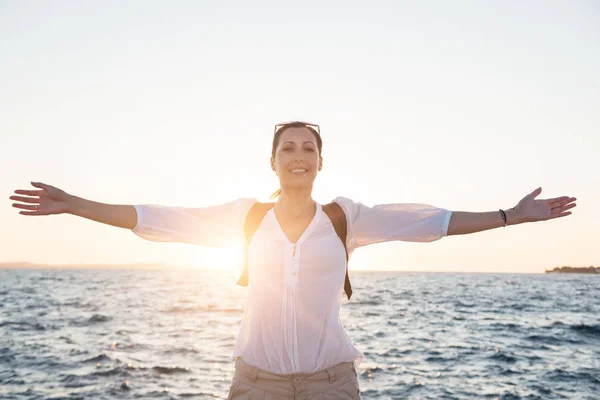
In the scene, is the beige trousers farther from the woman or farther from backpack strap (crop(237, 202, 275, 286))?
backpack strap (crop(237, 202, 275, 286))

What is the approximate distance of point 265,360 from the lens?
325cm

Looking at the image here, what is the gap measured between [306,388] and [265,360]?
0.29 meters

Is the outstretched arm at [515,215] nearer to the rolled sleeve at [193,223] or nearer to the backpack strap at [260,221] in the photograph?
the backpack strap at [260,221]

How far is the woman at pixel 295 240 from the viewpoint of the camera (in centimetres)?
323

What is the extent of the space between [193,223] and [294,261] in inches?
27.7

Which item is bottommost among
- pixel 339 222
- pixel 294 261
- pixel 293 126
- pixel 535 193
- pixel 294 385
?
pixel 294 385

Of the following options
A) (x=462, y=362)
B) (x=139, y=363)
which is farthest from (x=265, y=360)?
(x=462, y=362)

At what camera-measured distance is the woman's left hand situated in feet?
11.3

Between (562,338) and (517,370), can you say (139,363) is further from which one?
(562,338)

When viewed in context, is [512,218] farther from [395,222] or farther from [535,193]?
[395,222]

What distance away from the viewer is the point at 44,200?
329 centimetres

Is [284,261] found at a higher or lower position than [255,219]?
lower

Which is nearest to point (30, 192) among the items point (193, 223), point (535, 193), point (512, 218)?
point (193, 223)

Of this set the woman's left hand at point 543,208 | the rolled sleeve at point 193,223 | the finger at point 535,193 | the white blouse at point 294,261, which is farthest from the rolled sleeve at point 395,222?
the rolled sleeve at point 193,223
